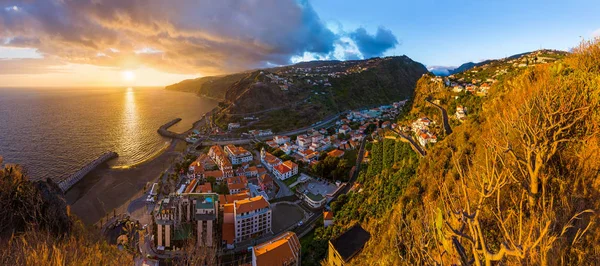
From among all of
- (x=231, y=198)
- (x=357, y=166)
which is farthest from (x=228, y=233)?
(x=357, y=166)

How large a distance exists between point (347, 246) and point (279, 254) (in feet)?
12.7

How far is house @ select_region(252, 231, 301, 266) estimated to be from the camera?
535 inches

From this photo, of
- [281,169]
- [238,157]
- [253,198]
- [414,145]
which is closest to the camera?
[253,198]

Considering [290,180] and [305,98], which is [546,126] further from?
[305,98]

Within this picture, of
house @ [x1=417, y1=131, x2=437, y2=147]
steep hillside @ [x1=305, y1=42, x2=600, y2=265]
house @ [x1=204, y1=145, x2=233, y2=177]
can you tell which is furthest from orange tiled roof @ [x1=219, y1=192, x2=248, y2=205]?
house @ [x1=417, y1=131, x2=437, y2=147]

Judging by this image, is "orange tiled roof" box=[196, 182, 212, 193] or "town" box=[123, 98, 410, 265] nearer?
"town" box=[123, 98, 410, 265]

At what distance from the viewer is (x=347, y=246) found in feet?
41.6

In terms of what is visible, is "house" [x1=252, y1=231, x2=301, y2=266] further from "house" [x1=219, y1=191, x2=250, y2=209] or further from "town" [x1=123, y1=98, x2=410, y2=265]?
"house" [x1=219, y1=191, x2=250, y2=209]

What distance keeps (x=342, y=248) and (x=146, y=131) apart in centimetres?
5017

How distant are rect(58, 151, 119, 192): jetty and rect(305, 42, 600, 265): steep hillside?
29316 mm

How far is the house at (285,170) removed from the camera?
27.1 m

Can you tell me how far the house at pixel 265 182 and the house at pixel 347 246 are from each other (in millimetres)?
12287

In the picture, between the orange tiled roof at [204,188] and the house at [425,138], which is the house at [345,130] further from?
the orange tiled roof at [204,188]

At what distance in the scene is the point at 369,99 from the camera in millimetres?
73750
